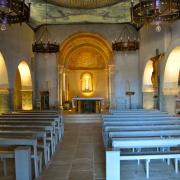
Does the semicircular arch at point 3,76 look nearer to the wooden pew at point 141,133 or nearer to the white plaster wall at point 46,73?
the white plaster wall at point 46,73

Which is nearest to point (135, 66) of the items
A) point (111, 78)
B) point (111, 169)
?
point (111, 78)

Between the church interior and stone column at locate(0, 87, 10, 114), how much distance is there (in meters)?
0.04

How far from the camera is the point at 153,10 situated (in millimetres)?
7137

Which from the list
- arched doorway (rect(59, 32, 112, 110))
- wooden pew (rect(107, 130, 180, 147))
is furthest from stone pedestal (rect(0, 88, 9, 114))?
wooden pew (rect(107, 130, 180, 147))

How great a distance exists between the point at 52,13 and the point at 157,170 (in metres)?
10.9

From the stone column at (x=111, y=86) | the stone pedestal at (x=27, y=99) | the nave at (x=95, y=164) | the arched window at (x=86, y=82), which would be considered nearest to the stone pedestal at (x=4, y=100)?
the stone pedestal at (x=27, y=99)

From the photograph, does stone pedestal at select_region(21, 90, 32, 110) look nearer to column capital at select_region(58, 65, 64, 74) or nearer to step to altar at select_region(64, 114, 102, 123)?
column capital at select_region(58, 65, 64, 74)

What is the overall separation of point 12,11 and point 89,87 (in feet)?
45.2

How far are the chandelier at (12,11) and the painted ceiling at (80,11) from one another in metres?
4.99

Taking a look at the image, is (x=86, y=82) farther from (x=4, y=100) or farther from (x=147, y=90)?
(x=4, y=100)

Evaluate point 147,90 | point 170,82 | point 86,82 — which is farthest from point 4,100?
point 86,82

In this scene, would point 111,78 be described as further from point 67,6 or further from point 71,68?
point 67,6

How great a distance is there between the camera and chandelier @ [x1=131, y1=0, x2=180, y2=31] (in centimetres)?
655

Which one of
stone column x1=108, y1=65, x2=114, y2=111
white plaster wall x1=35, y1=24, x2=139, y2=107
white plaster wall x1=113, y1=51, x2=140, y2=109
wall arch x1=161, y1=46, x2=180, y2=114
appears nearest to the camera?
wall arch x1=161, y1=46, x2=180, y2=114
